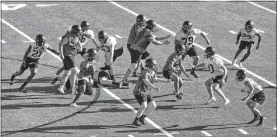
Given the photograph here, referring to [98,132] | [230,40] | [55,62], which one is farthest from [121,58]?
[98,132]

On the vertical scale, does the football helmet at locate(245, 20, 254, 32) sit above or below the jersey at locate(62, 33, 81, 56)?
above

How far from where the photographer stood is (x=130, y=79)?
1184 inches

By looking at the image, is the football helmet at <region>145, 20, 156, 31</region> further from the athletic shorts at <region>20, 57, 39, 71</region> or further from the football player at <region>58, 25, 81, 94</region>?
the athletic shorts at <region>20, 57, 39, 71</region>

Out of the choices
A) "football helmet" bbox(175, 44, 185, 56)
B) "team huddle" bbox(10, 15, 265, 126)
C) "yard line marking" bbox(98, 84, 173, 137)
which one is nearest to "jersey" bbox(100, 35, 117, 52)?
"team huddle" bbox(10, 15, 265, 126)

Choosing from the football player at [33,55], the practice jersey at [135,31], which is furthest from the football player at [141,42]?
the football player at [33,55]

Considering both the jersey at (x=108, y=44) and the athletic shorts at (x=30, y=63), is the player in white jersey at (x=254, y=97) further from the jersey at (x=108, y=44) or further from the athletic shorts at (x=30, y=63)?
the athletic shorts at (x=30, y=63)

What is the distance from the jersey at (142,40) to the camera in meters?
28.0

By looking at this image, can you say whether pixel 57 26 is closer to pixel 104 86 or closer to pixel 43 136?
pixel 104 86

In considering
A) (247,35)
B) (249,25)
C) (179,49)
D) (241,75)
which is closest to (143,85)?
(179,49)

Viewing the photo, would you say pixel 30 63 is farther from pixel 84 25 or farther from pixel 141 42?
pixel 141 42

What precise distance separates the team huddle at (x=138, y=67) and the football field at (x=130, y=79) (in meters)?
0.47

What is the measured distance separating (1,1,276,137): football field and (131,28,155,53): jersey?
Answer: 1.59 metres

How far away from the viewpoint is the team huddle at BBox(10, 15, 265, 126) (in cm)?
2548

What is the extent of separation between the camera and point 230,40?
1385 inches
